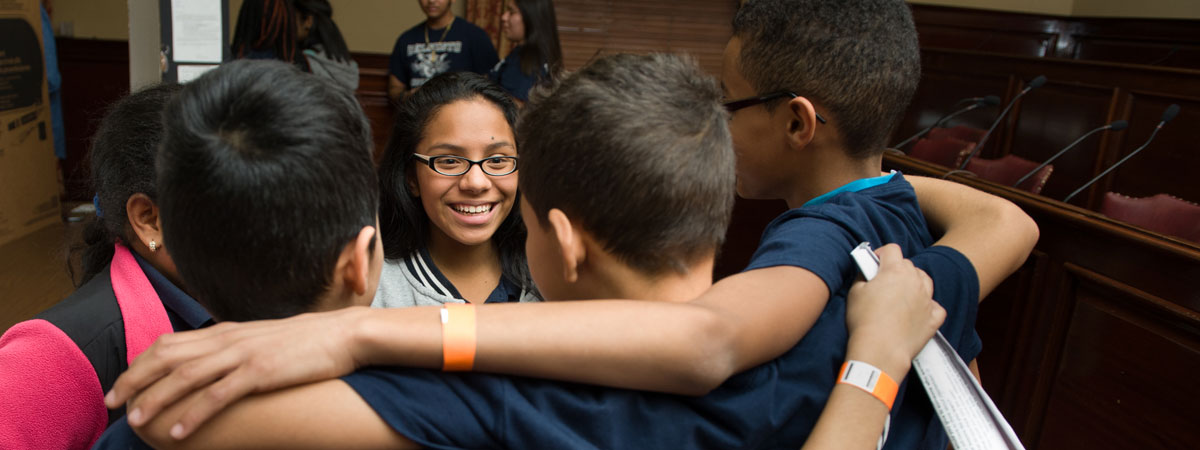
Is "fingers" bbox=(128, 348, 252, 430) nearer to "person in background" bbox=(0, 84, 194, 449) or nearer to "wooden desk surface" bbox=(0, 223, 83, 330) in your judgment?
"person in background" bbox=(0, 84, 194, 449)

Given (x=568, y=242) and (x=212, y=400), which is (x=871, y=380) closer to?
(x=568, y=242)

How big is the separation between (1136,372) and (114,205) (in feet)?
7.92

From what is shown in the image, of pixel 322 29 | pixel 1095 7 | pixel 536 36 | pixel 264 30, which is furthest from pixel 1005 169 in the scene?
pixel 1095 7

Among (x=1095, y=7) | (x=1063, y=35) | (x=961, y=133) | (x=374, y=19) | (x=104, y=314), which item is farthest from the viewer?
(x=1095, y=7)

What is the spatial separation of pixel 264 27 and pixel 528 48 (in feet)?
4.31

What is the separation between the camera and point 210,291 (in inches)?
31.9

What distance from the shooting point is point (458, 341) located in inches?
29.1

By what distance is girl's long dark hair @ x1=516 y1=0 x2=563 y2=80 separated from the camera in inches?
166

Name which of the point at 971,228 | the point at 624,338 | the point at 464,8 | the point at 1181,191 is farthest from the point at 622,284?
the point at 464,8

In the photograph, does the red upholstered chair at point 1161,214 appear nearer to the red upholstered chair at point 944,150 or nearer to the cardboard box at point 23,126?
the red upholstered chair at point 944,150

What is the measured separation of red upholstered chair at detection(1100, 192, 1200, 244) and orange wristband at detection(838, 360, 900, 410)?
2.69 m

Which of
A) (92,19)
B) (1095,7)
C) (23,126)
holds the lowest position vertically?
(23,126)

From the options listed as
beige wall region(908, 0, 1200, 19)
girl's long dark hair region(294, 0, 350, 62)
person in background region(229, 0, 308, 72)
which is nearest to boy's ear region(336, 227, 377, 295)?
person in background region(229, 0, 308, 72)

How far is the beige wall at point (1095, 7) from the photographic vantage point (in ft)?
23.9
